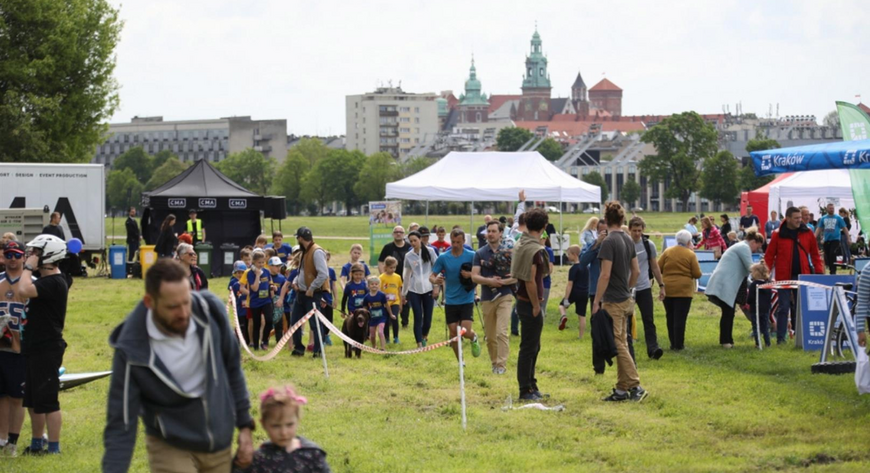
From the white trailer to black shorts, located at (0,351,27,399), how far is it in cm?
2128

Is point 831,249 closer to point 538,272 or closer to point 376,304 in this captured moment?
point 376,304

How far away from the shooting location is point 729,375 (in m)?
12.3

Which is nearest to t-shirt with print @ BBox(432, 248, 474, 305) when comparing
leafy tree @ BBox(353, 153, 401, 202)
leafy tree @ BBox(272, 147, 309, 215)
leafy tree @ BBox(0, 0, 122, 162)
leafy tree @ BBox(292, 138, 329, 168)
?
leafy tree @ BBox(0, 0, 122, 162)

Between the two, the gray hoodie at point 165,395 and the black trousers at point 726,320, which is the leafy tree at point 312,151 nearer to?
the black trousers at point 726,320

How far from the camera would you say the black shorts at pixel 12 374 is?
28.3 ft

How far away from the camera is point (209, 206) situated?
3080 cm

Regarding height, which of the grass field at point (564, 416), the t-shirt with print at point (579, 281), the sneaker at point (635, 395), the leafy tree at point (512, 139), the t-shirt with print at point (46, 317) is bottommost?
the grass field at point (564, 416)

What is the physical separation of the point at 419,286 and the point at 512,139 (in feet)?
579

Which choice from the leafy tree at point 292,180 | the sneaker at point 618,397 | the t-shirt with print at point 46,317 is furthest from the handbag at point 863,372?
the leafy tree at point 292,180

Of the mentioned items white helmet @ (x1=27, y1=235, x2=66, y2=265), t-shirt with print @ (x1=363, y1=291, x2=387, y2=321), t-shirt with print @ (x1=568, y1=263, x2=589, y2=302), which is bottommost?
t-shirt with print @ (x1=363, y1=291, x2=387, y2=321)

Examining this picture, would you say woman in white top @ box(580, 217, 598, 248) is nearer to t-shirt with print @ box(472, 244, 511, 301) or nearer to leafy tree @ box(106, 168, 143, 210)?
t-shirt with print @ box(472, 244, 511, 301)

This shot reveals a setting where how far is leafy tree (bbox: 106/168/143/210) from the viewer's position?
173875 millimetres

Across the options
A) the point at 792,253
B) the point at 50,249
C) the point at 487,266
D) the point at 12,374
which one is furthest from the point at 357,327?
the point at 50,249

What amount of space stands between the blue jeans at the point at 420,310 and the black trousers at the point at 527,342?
189 inches
